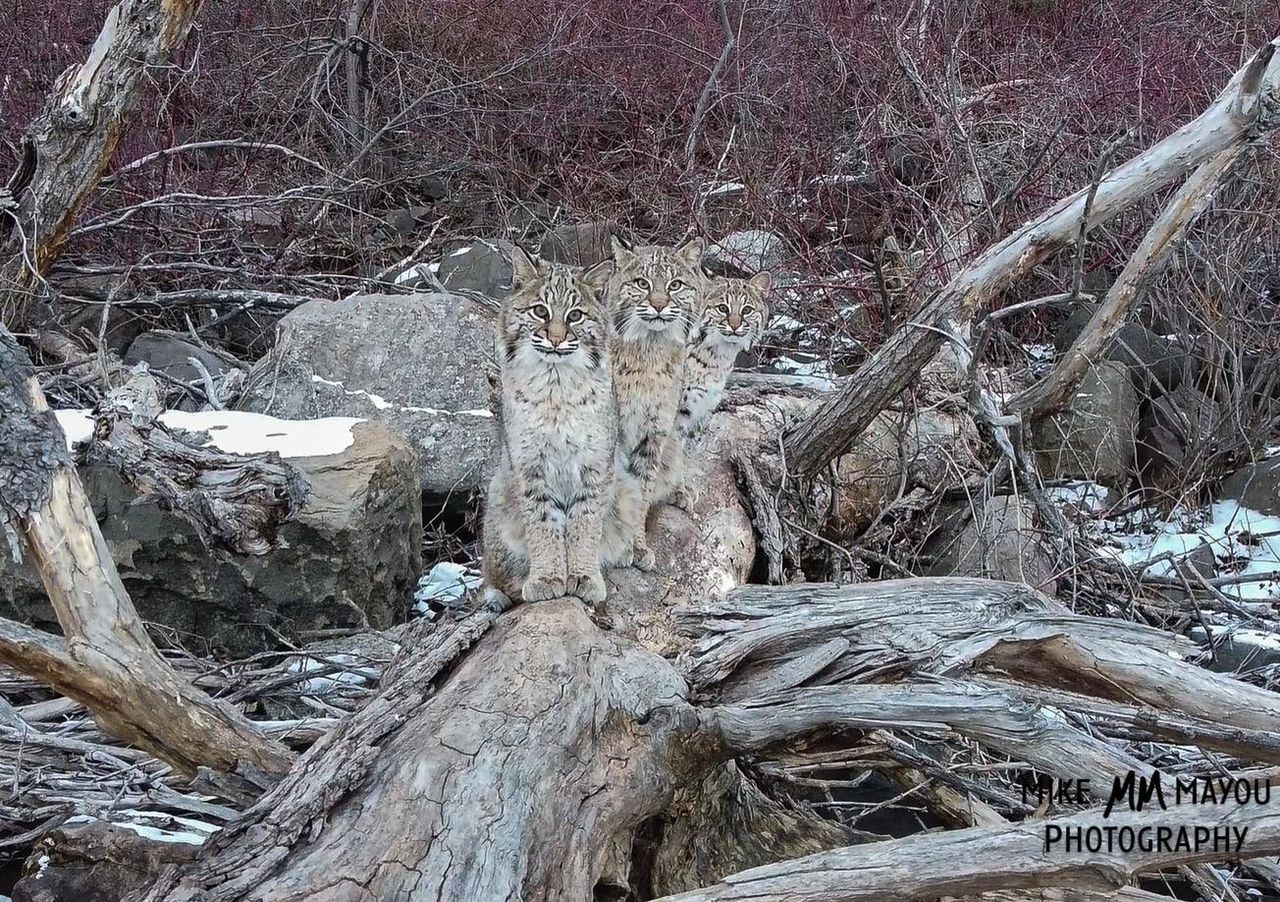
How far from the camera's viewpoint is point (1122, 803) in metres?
3.19

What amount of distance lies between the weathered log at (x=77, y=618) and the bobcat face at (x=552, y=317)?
1647 millimetres

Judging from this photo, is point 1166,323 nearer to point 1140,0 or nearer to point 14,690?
point 1140,0

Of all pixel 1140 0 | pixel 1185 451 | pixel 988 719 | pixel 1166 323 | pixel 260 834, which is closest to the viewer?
pixel 260 834

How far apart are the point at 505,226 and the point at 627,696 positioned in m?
7.24

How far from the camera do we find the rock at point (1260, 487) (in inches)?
293

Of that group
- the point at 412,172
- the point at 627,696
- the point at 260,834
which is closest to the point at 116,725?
the point at 260,834

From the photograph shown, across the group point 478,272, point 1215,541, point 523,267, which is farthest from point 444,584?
point 1215,541

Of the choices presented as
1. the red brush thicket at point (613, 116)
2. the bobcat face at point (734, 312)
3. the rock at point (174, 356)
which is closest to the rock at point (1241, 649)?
the bobcat face at point (734, 312)

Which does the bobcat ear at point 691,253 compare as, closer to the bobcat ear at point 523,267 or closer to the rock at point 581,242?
the bobcat ear at point 523,267

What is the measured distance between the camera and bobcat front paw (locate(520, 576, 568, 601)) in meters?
4.32

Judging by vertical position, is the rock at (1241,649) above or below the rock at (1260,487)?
below

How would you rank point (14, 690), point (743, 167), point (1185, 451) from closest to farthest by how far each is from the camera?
1. point (14, 690)
2. point (1185, 451)
3. point (743, 167)

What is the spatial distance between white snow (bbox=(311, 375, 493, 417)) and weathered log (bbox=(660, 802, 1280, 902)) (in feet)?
14.6

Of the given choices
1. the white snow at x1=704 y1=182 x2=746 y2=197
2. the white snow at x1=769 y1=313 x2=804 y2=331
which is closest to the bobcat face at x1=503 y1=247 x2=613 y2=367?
the white snow at x1=769 y1=313 x2=804 y2=331
